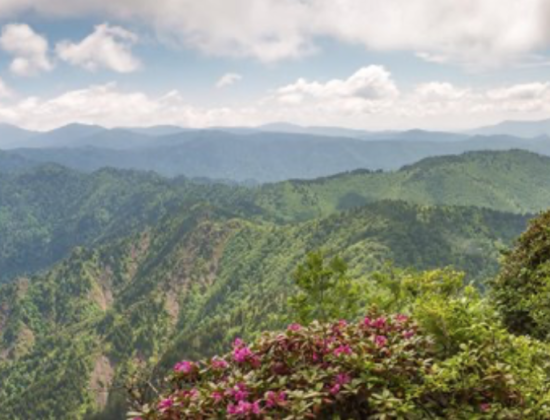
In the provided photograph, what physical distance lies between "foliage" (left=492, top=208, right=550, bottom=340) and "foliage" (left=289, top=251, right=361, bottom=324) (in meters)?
7.78

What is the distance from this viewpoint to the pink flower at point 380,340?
11.6 meters

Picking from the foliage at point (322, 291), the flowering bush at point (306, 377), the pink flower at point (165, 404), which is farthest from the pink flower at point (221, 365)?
the foliage at point (322, 291)

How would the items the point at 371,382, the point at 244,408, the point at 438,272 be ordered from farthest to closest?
1. the point at 438,272
2. the point at 371,382
3. the point at 244,408

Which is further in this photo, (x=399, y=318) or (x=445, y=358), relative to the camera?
(x=399, y=318)

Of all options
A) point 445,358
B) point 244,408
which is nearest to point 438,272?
point 445,358

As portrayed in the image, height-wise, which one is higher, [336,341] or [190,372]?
[336,341]

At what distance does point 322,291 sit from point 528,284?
33.7 ft

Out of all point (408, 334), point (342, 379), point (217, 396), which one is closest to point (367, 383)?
point (342, 379)

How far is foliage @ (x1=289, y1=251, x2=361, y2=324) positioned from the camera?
88.7ft

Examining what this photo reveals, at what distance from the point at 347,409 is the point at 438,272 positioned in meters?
16.4

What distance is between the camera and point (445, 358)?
1178 centimetres

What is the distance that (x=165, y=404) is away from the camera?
34.8 feet

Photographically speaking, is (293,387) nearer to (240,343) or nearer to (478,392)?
(240,343)

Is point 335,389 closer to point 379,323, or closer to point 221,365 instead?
point 221,365
